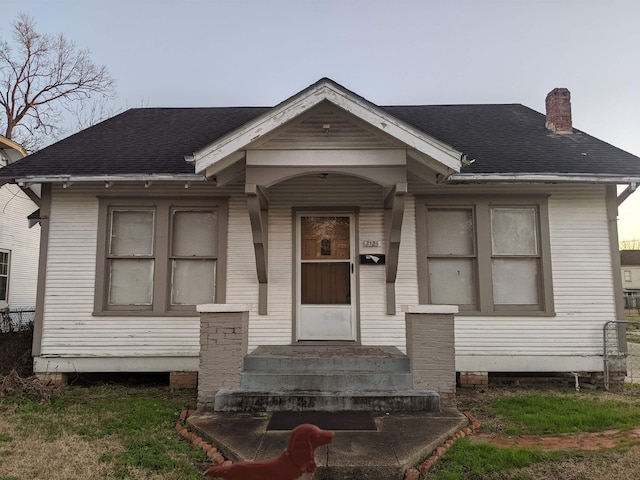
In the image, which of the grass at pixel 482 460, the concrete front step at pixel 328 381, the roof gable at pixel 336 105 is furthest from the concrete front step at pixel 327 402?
the roof gable at pixel 336 105

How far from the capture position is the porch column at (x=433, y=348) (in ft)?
15.9

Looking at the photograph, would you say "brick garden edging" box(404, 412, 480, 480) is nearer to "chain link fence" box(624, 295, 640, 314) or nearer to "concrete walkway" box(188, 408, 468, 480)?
"concrete walkway" box(188, 408, 468, 480)

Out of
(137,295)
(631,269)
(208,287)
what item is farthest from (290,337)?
(631,269)

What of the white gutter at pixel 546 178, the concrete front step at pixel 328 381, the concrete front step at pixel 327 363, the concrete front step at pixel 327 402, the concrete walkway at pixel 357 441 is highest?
the white gutter at pixel 546 178

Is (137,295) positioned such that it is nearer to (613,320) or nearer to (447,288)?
(447,288)

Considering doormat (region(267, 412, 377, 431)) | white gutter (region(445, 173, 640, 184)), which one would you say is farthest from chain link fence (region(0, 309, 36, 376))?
white gutter (region(445, 173, 640, 184))

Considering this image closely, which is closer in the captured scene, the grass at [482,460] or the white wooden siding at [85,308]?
the grass at [482,460]

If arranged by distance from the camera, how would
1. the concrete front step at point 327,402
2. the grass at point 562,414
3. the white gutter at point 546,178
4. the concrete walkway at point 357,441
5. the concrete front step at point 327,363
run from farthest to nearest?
1. the white gutter at point 546,178
2. the concrete front step at point 327,363
3. the concrete front step at point 327,402
4. the grass at point 562,414
5. the concrete walkway at point 357,441

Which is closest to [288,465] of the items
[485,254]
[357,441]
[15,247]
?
[357,441]

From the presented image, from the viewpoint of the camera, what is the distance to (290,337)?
6500 millimetres

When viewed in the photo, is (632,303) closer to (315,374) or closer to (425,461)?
(315,374)

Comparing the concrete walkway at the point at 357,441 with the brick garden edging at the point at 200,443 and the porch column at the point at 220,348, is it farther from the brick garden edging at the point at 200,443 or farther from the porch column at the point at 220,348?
the porch column at the point at 220,348

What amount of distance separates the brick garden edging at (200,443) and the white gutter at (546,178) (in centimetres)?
452

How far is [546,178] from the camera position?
6227 mm
